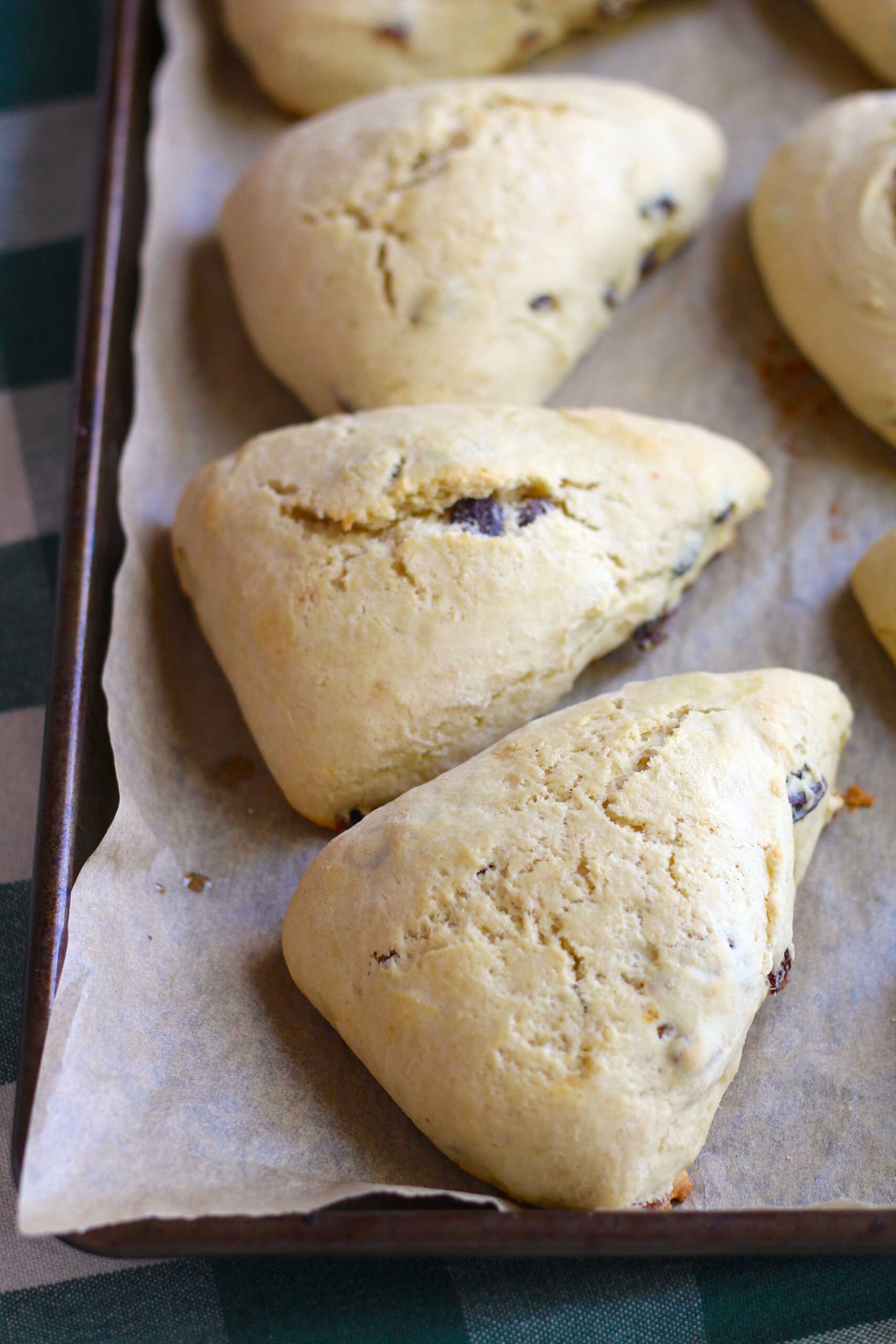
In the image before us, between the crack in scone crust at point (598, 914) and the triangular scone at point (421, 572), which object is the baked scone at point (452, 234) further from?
the crack in scone crust at point (598, 914)

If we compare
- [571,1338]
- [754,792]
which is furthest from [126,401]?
[571,1338]

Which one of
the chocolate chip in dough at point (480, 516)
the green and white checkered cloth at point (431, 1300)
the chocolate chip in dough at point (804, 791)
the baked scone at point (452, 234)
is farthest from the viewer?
the baked scone at point (452, 234)

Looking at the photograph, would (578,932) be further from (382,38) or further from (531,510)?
(382,38)

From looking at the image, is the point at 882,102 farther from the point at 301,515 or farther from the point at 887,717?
the point at 301,515

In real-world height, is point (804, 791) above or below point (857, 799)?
above

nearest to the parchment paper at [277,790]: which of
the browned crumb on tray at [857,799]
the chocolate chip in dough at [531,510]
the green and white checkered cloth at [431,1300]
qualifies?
the browned crumb on tray at [857,799]

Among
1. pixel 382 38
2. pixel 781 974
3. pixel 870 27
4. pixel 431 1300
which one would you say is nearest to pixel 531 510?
pixel 781 974
